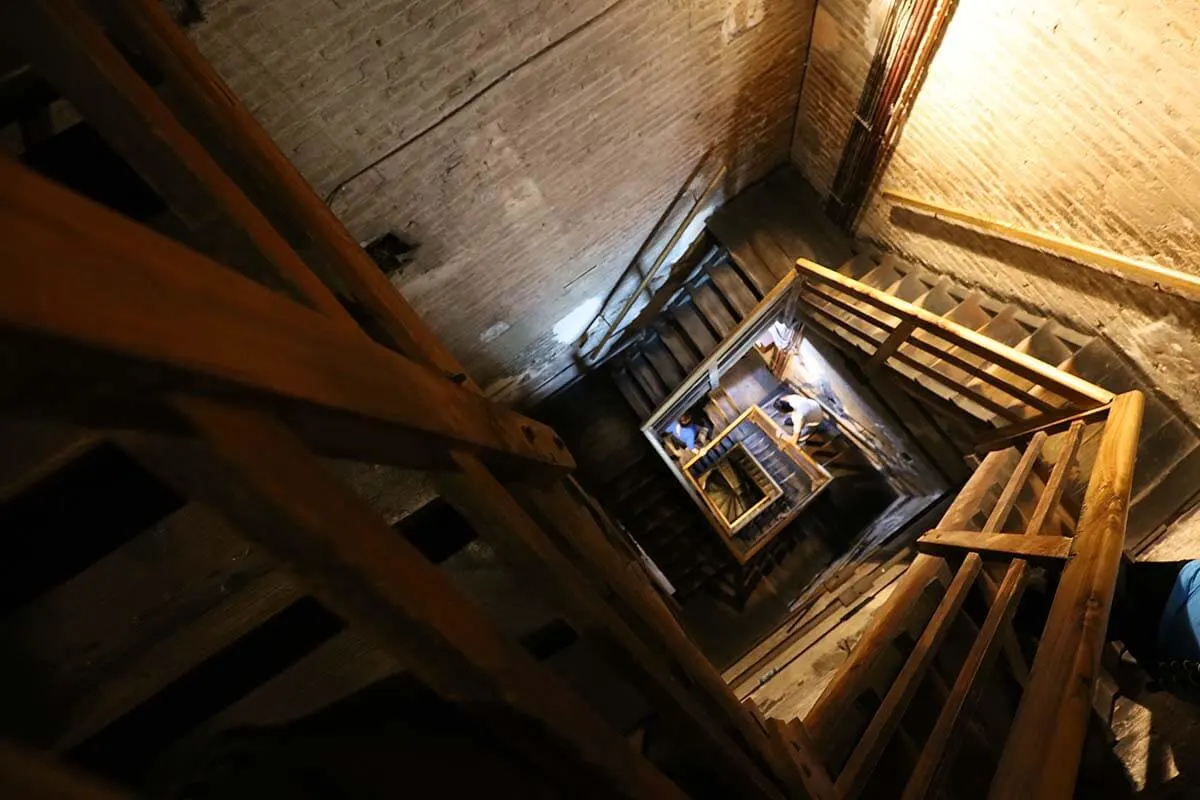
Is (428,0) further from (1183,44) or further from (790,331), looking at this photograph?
(790,331)

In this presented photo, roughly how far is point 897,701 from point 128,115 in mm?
2838

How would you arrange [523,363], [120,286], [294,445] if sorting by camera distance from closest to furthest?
[120,286]
[294,445]
[523,363]

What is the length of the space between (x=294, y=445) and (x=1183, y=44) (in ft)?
12.9

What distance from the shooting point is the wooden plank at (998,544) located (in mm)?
2639

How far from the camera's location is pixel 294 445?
944 millimetres

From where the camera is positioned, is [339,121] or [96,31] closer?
[96,31]

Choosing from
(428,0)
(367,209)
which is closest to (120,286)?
(428,0)

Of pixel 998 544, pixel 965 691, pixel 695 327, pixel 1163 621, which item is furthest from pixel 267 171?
pixel 695 327

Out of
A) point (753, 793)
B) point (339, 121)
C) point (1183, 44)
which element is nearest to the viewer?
point (753, 793)

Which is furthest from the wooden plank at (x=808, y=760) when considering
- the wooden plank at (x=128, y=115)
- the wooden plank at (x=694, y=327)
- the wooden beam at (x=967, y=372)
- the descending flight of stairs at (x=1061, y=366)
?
the wooden plank at (x=694, y=327)

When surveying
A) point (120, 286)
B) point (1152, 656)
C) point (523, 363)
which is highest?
point (523, 363)

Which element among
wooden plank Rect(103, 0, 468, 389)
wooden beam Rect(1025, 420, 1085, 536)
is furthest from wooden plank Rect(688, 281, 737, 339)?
wooden plank Rect(103, 0, 468, 389)

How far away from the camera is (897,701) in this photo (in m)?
2.42

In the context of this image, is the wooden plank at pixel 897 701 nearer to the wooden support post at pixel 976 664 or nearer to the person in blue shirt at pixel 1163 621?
the wooden support post at pixel 976 664
